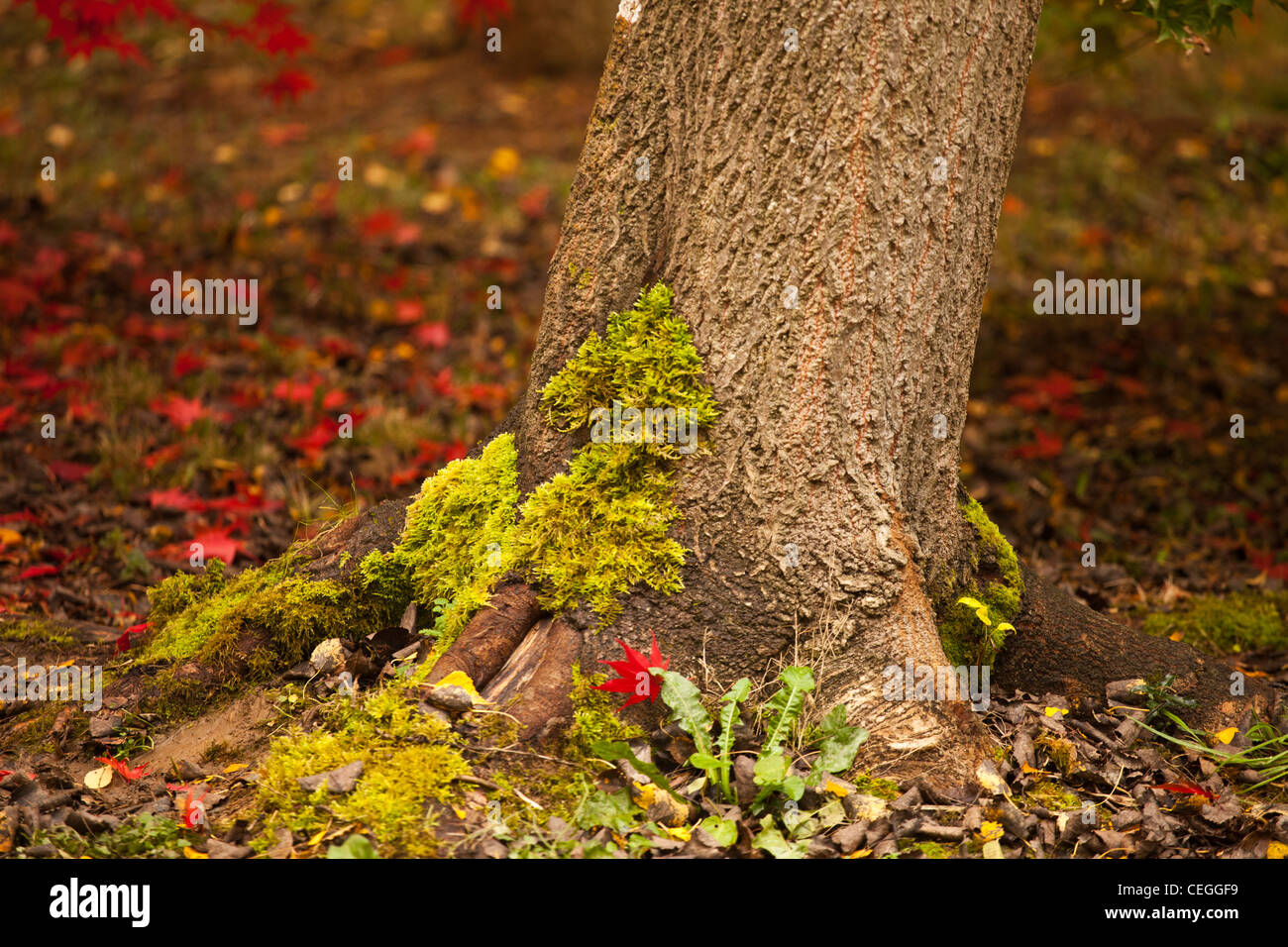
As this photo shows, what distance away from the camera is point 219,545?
3.91 m

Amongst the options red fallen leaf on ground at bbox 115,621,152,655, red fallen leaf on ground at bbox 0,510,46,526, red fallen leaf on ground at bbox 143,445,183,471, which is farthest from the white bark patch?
red fallen leaf on ground at bbox 0,510,46,526

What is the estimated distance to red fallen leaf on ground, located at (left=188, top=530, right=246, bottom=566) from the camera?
3.85 meters

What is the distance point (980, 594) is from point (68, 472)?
3652 mm

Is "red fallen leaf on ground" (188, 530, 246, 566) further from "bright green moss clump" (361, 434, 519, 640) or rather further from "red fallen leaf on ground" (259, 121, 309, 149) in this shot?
"red fallen leaf on ground" (259, 121, 309, 149)

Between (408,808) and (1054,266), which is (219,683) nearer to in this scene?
(408,808)

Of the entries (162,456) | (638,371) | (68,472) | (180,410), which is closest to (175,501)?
(162,456)

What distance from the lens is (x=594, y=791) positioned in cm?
236

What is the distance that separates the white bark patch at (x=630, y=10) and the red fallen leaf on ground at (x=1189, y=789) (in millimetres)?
2353

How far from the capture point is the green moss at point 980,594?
9.50ft

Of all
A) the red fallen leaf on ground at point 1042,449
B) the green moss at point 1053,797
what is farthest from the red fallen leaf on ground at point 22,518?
the red fallen leaf on ground at point 1042,449

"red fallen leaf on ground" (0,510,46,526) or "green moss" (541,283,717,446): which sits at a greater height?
"green moss" (541,283,717,446)

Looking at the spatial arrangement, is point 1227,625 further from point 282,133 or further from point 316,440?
point 282,133

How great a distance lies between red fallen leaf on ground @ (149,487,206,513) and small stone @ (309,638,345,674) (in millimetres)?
1696

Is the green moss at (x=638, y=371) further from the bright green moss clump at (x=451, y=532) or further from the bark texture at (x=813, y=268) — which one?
the bright green moss clump at (x=451, y=532)
